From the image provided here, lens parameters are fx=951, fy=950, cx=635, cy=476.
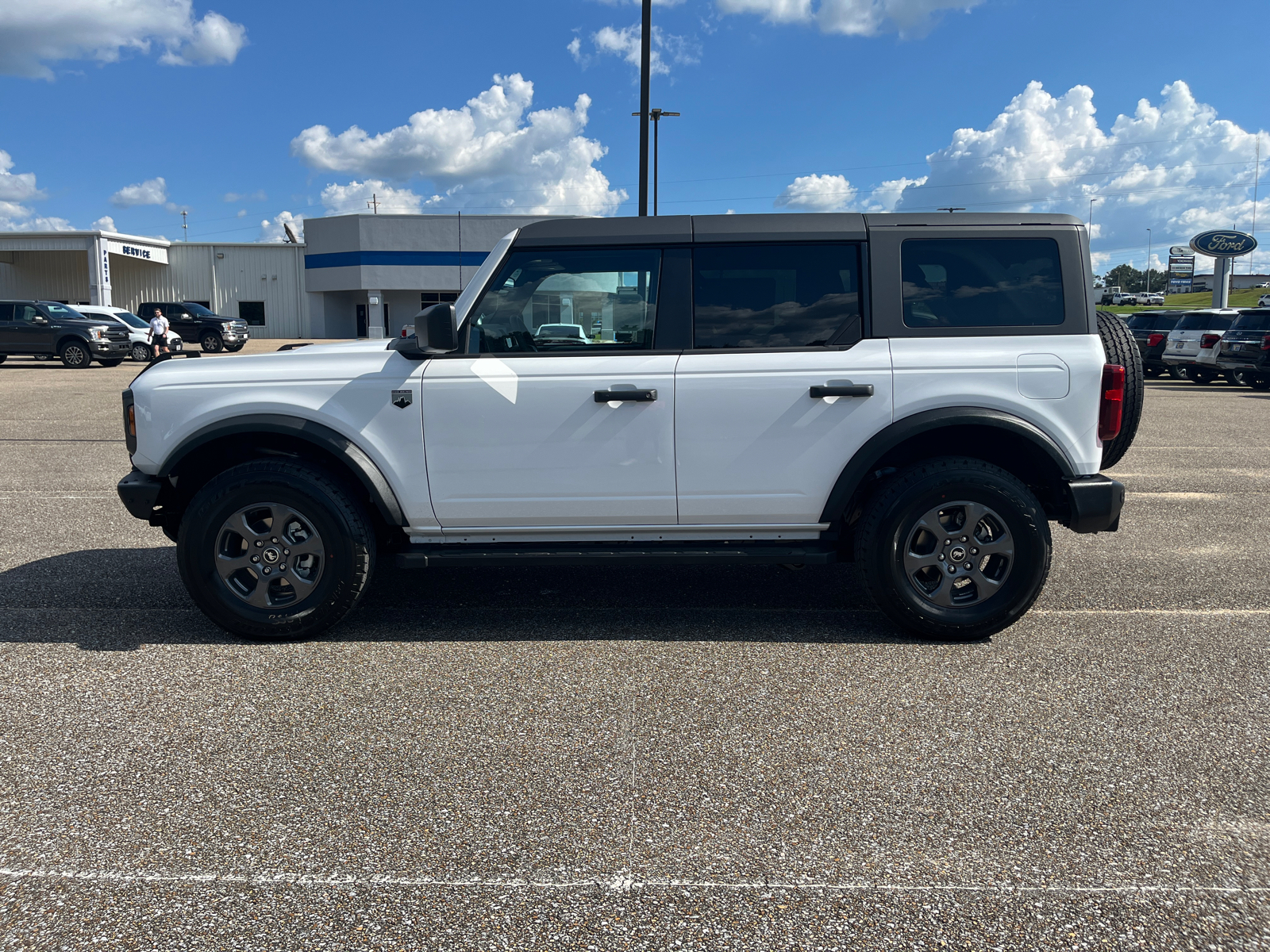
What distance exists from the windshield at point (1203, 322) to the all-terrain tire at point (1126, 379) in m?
19.9

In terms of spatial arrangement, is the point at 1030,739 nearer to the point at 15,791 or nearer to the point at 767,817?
the point at 767,817

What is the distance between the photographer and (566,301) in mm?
4445

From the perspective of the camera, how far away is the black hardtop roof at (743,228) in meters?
4.42

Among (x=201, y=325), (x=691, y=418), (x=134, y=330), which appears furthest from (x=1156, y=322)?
(x=201, y=325)

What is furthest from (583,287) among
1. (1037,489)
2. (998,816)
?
(998,816)

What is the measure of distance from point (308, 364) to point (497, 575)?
1772 mm

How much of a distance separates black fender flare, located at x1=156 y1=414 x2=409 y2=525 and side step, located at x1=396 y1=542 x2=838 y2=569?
0.29 m

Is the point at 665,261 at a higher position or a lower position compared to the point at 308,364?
higher

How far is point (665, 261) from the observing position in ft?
14.5

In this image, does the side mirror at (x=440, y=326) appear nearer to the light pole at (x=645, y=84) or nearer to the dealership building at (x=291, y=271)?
the light pole at (x=645, y=84)

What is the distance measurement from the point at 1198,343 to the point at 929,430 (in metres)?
21.1

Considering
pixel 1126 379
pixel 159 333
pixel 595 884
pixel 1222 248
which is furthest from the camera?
pixel 1222 248

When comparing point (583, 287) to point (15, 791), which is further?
point (583, 287)

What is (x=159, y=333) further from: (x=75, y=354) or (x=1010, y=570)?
(x=1010, y=570)
